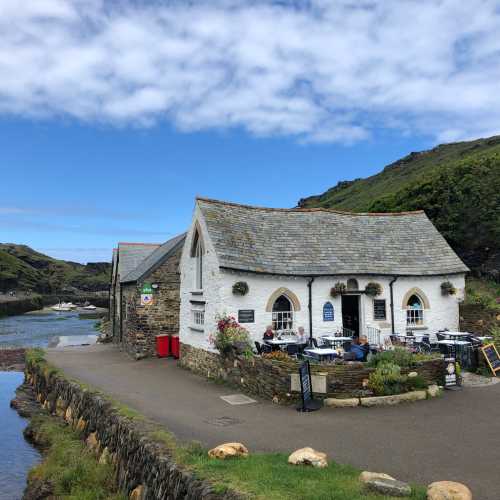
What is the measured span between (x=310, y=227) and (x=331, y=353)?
8046 mm

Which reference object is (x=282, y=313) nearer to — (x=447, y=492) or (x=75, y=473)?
(x=75, y=473)

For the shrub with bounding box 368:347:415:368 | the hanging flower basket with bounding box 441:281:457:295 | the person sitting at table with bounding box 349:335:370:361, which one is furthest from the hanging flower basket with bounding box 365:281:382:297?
the shrub with bounding box 368:347:415:368

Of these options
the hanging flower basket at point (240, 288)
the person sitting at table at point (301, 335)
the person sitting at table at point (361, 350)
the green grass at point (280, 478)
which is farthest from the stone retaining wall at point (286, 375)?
the green grass at point (280, 478)

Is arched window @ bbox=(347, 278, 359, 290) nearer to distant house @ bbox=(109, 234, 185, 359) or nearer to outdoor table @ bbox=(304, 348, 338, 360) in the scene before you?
outdoor table @ bbox=(304, 348, 338, 360)

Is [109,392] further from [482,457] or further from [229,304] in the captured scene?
[482,457]

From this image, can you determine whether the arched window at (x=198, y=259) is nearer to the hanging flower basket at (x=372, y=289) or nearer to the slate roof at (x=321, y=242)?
the slate roof at (x=321, y=242)

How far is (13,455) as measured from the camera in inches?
558

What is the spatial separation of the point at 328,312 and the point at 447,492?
13006mm

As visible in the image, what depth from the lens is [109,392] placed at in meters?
15.5

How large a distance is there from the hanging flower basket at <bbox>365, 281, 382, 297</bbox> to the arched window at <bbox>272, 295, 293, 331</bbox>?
11.2 ft

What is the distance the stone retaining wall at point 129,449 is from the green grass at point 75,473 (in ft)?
0.94

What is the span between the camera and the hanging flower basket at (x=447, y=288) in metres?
20.9

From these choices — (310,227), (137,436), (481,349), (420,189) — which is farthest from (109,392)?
(420,189)

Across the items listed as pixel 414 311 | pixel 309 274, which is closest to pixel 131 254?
pixel 309 274
